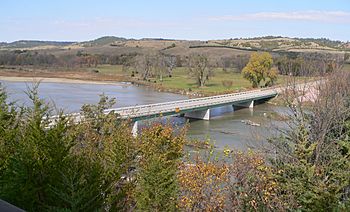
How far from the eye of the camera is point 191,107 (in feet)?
142

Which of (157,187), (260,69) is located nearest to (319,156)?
(157,187)

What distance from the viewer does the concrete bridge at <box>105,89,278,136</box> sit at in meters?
35.3

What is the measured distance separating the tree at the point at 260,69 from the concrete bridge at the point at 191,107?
5.43m

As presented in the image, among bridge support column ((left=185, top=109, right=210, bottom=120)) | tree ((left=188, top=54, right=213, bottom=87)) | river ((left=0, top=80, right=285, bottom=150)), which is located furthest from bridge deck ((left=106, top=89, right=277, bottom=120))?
tree ((left=188, top=54, right=213, bottom=87))

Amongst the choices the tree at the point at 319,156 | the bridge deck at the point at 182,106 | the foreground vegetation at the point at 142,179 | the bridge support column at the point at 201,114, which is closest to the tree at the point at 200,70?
the bridge deck at the point at 182,106

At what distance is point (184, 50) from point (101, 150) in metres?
142

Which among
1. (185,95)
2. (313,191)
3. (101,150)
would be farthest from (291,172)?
(185,95)

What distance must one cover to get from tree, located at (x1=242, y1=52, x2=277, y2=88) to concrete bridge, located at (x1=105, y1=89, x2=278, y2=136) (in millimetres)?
5429

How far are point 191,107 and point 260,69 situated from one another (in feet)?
88.4

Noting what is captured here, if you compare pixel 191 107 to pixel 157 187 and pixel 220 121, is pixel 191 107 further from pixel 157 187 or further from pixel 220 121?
pixel 157 187

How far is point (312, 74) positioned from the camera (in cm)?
2055

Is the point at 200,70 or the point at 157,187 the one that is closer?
the point at 157,187

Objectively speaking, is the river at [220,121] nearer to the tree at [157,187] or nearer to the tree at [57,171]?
the tree at [57,171]

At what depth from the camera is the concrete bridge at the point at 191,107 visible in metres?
35.3
